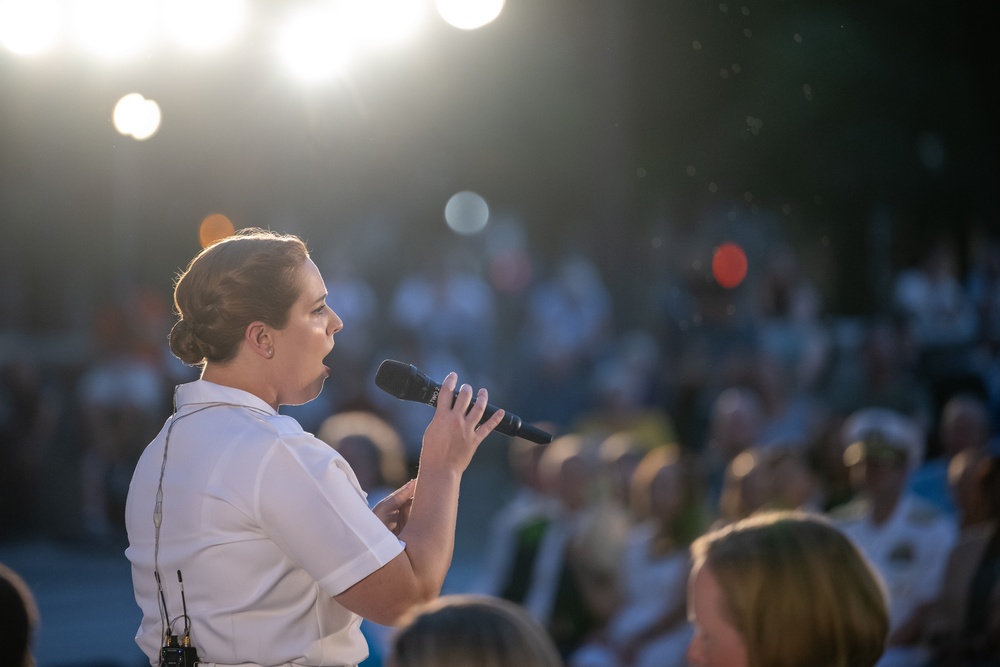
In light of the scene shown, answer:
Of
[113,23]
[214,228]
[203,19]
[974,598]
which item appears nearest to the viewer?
[974,598]

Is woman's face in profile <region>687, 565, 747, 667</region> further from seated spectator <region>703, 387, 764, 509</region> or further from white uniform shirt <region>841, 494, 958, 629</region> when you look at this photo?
seated spectator <region>703, 387, 764, 509</region>

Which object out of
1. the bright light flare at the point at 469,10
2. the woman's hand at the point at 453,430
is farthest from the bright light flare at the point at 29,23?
the woman's hand at the point at 453,430

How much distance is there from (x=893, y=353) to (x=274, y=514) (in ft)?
21.7

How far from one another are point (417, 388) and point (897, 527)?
11.4ft

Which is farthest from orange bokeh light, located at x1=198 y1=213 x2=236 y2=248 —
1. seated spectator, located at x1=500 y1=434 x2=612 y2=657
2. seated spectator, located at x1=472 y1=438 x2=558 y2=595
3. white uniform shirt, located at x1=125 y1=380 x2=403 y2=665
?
white uniform shirt, located at x1=125 y1=380 x2=403 y2=665

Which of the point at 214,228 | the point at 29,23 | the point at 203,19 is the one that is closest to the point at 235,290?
the point at 29,23

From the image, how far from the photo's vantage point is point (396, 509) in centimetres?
217

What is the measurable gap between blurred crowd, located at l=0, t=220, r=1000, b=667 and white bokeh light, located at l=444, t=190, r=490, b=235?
1983mm

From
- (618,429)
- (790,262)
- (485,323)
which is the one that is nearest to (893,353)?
(618,429)

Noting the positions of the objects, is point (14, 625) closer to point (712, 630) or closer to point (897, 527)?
point (712, 630)

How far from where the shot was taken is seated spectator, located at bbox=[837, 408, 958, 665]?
486 centimetres

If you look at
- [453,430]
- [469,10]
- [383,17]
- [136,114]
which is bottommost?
[453,430]

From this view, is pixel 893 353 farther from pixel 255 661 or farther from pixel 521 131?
pixel 521 131

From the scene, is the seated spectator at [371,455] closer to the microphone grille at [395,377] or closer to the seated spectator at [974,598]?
the seated spectator at [974,598]
